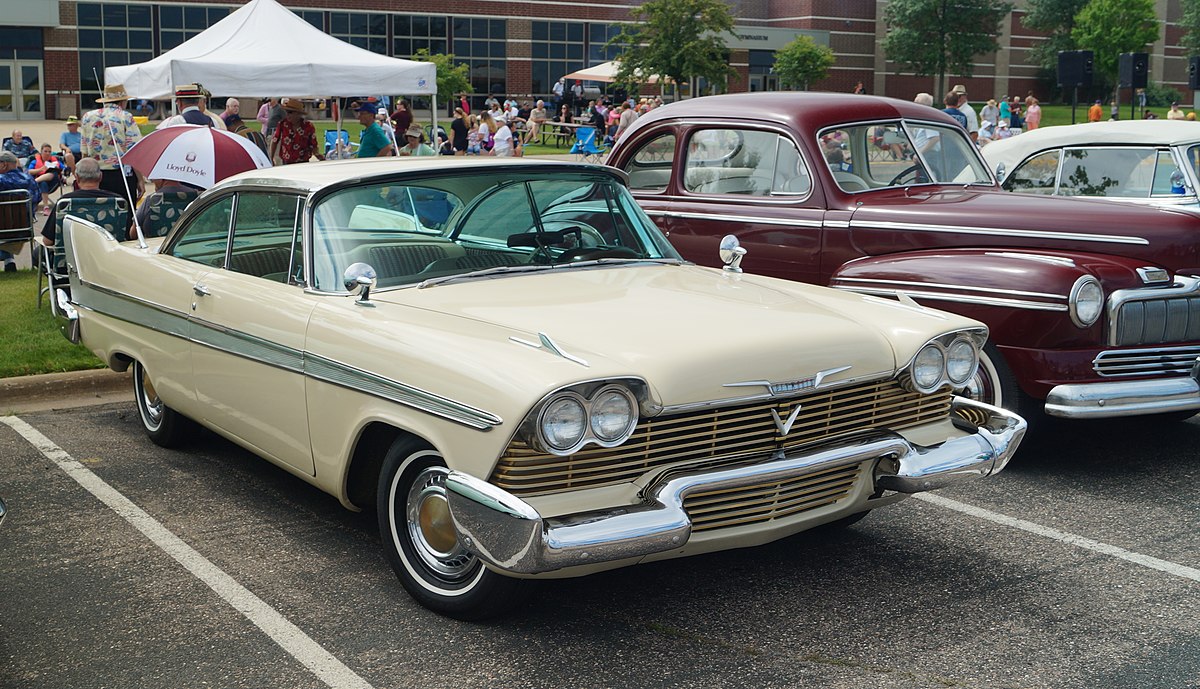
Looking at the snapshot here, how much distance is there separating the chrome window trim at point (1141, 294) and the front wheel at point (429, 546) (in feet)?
10.9

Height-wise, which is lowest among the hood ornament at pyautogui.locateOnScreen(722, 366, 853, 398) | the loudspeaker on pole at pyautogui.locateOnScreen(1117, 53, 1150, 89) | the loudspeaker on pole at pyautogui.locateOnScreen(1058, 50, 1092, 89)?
the hood ornament at pyautogui.locateOnScreen(722, 366, 853, 398)

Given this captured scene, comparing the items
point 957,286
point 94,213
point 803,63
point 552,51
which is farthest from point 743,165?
point 803,63

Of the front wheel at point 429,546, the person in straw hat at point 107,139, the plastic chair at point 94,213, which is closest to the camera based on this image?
the front wheel at point 429,546

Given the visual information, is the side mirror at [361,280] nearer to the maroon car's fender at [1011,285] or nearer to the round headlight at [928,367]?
the round headlight at [928,367]

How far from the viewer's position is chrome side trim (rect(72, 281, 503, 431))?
377cm

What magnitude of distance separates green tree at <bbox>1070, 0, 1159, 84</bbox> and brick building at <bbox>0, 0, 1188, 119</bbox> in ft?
19.0

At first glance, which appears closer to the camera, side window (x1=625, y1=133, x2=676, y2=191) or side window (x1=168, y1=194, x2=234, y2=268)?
side window (x1=168, y1=194, x2=234, y2=268)

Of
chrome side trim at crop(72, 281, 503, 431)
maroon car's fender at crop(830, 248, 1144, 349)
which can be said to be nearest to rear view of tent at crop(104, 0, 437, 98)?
chrome side trim at crop(72, 281, 503, 431)

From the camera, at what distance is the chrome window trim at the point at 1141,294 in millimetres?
5754

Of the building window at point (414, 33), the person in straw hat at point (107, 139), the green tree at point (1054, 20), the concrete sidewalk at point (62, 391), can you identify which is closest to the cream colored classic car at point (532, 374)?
the concrete sidewalk at point (62, 391)

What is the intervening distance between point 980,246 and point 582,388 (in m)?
3.64

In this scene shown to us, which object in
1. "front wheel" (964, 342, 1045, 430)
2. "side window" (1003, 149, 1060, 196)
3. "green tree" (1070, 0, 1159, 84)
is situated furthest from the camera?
"green tree" (1070, 0, 1159, 84)

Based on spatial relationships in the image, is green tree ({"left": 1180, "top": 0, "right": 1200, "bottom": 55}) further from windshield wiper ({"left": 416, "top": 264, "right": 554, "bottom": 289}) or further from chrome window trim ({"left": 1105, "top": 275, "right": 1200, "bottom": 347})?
windshield wiper ({"left": 416, "top": 264, "right": 554, "bottom": 289})

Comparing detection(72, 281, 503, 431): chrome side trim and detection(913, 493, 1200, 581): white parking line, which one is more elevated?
detection(72, 281, 503, 431): chrome side trim
